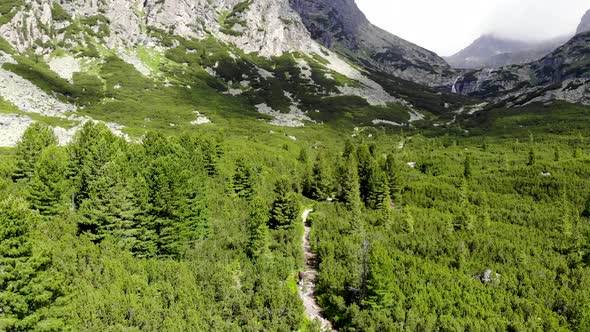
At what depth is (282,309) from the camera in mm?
34719

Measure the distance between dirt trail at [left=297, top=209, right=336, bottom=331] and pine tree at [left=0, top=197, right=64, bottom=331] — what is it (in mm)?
23104

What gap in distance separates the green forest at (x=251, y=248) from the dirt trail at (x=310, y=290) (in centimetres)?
121

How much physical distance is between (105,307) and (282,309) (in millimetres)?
15366

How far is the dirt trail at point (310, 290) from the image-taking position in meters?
39.4

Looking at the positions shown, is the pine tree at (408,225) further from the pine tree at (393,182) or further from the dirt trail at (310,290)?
the dirt trail at (310,290)

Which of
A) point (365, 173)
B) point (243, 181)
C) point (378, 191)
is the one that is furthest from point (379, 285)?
point (365, 173)

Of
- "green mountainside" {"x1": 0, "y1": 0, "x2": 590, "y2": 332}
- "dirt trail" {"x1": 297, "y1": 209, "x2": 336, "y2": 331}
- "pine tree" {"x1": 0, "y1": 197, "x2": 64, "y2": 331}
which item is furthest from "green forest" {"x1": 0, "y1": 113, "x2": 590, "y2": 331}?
"dirt trail" {"x1": 297, "y1": 209, "x2": 336, "y2": 331}

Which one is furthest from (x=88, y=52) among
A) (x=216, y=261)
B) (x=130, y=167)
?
(x=216, y=261)

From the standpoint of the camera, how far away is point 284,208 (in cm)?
5359

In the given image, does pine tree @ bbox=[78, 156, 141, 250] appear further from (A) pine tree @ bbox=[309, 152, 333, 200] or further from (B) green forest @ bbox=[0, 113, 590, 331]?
(A) pine tree @ bbox=[309, 152, 333, 200]

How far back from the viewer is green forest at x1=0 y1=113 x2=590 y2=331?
87.4ft

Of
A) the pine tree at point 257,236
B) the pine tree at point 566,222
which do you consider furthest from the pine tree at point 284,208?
the pine tree at point 566,222

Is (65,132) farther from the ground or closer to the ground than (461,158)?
closer to the ground

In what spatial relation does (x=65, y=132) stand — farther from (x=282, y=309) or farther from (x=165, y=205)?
(x=282, y=309)
